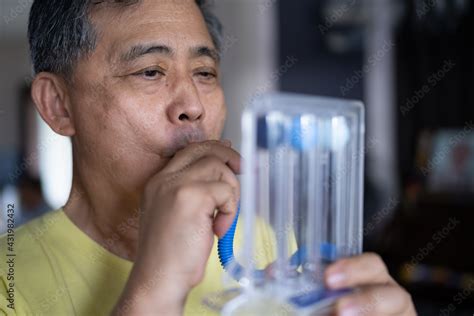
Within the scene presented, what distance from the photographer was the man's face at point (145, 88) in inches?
33.0

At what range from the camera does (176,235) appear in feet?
2.05

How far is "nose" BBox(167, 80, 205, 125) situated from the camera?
0.83 metres

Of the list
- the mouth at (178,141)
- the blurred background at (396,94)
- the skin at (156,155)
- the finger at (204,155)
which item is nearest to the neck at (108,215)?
the skin at (156,155)

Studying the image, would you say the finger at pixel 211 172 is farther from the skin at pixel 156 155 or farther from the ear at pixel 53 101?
the ear at pixel 53 101

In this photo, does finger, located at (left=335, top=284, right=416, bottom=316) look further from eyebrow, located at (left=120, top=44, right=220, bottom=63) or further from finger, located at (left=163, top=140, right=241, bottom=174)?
eyebrow, located at (left=120, top=44, right=220, bottom=63)

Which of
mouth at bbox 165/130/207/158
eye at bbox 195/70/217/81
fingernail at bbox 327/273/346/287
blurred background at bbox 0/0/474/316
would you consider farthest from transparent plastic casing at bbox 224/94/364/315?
blurred background at bbox 0/0/474/316

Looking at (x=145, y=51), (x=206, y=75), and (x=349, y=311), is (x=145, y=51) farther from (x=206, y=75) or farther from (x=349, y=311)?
(x=349, y=311)

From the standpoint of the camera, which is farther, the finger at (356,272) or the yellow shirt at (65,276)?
the yellow shirt at (65,276)

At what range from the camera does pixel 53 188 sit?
6277mm

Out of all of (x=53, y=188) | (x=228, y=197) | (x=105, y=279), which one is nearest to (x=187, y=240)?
(x=228, y=197)

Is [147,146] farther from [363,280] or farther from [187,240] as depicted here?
[363,280]

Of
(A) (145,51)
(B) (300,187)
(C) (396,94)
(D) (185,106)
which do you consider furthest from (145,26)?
(C) (396,94)

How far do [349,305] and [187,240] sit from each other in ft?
0.62

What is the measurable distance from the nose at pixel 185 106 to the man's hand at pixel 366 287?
0.33 metres
